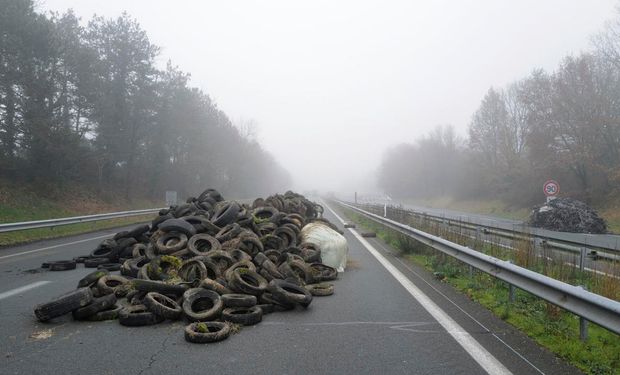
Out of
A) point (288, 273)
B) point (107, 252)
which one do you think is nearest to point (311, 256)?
point (288, 273)

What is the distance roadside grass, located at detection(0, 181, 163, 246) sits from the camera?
55.0 ft

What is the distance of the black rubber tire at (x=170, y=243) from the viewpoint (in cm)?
871

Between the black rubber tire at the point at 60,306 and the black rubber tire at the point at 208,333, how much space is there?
1.56 metres

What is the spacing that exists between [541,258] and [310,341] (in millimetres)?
5432

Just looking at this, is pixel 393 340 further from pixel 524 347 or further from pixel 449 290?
pixel 449 290

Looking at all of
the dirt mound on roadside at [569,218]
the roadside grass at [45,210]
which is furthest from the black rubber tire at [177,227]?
the dirt mound on roadside at [569,218]

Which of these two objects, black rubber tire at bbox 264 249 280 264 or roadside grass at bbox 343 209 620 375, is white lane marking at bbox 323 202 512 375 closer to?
roadside grass at bbox 343 209 620 375

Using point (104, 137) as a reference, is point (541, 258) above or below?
below

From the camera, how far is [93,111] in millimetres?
31859

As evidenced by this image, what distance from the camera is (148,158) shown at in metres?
44.2

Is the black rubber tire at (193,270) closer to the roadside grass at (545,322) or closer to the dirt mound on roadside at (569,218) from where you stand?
the roadside grass at (545,322)

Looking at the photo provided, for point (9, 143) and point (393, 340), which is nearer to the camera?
point (393, 340)

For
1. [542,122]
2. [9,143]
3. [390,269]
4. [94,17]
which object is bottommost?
[390,269]

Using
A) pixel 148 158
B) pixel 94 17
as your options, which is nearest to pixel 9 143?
pixel 94 17
